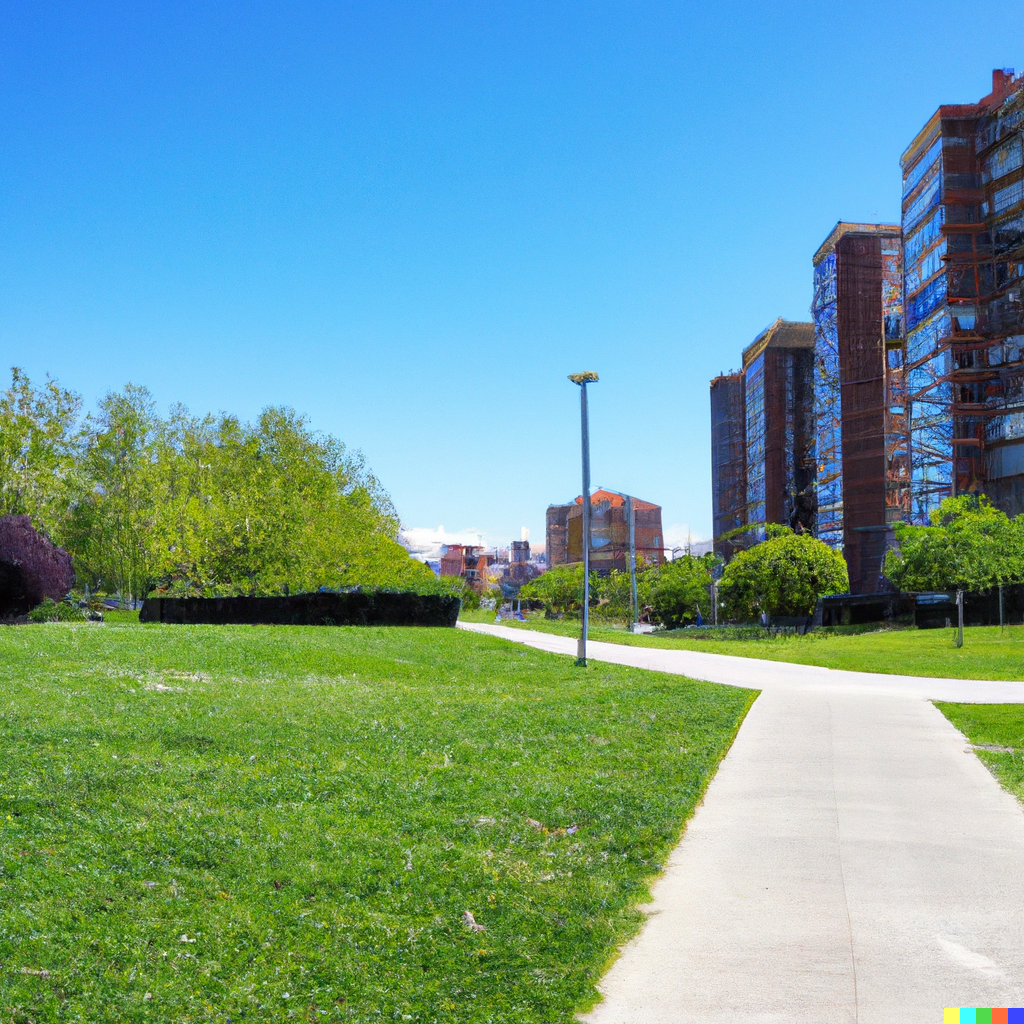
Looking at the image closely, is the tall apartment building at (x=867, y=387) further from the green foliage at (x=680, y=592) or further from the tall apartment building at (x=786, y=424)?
the tall apartment building at (x=786, y=424)

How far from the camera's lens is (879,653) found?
2361 centimetres

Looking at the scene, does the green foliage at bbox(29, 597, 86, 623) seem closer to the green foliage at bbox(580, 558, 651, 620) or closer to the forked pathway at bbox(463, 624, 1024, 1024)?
the forked pathway at bbox(463, 624, 1024, 1024)

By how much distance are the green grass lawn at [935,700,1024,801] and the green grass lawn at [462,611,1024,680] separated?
5509 mm

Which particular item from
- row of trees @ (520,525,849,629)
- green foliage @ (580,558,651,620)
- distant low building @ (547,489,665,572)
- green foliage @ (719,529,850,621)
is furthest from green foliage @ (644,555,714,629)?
distant low building @ (547,489,665,572)

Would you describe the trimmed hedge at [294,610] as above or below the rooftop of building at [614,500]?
below

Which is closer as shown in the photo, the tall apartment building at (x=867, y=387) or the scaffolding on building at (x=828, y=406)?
the tall apartment building at (x=867, y=387)

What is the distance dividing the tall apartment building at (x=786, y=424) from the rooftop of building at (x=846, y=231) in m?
11.8

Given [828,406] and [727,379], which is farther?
[727,379]

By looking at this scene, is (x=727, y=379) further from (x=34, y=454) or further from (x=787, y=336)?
(x=34, y=454)

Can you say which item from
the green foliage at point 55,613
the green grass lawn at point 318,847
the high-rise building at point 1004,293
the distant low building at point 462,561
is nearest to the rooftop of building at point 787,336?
the high-rise building at point 1004,293

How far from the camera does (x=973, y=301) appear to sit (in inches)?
1791

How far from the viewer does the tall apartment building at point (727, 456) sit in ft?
284

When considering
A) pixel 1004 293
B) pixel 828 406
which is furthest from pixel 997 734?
pixel 828 406

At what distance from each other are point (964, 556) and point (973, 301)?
2051 cm
